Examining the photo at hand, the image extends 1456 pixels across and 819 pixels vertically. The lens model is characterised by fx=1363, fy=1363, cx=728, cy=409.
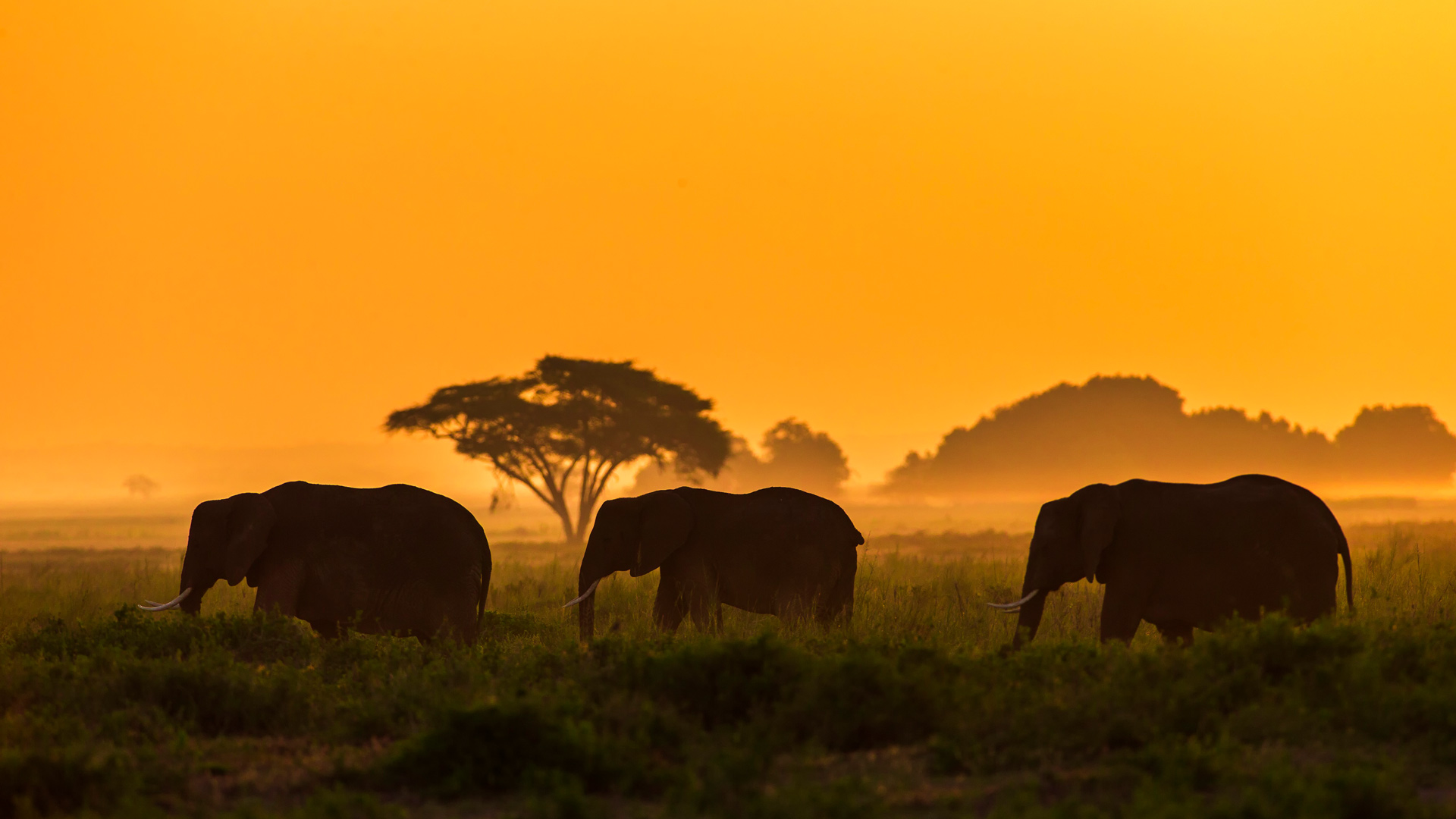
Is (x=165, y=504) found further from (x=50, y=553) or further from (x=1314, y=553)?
(x=1314, y=553)

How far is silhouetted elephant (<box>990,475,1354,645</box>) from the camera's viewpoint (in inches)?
437

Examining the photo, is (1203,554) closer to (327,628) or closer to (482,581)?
(482,581)

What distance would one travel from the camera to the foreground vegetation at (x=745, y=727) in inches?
265

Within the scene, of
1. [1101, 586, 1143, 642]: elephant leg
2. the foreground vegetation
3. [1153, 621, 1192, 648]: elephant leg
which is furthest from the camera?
[1153, 621, 1192, 648]: elephant leg

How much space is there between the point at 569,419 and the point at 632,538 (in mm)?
34093

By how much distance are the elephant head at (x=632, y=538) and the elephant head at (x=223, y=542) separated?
3226 millimetres

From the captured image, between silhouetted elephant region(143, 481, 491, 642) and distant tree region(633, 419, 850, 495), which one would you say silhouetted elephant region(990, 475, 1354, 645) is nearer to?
silhouetted elephant region(143, 481, 491, 642)

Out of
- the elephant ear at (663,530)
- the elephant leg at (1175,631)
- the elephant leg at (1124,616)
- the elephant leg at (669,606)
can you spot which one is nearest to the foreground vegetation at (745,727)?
the elephant leg at (1124,616)

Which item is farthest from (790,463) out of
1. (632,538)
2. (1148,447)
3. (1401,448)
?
(632,538)

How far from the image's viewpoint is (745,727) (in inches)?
314

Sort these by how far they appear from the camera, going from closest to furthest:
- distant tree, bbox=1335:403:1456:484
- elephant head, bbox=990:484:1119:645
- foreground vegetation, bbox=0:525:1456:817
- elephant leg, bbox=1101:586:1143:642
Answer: foreground vegetation, bbox=0:525:1456:817 → elephant leg, bbox=1101:586:1143:642 → elephant head, bbox=990:484:1119:645 → distant tree, bbox=1335:403:1456:484

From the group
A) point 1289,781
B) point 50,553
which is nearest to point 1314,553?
point 1289,781

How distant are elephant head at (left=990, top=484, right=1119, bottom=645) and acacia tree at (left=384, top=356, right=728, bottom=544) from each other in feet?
120

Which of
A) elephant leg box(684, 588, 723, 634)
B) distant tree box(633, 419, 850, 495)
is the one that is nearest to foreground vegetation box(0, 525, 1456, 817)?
elephant leg box(684, 588, 723, 634)
